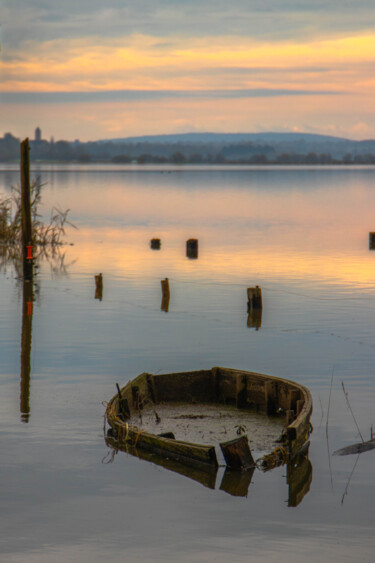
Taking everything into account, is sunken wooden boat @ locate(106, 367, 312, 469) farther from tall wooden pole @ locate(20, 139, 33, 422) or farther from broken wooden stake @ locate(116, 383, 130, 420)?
tall wooden pole @ locate(20, 139, 33, 422)

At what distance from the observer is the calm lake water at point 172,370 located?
11461 millimetres

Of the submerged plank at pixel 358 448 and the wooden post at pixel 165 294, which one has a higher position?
the wooden post at pixel 165 294

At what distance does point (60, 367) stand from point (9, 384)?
1.93 m

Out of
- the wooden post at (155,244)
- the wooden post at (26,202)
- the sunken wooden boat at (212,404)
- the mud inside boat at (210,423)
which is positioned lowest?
the mud inside boat at (210,423)

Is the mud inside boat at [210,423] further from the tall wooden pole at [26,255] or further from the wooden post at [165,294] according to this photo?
the wooden post at [165,294]

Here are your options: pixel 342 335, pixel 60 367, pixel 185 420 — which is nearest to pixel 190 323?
pixel 342 335

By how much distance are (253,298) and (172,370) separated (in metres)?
7.37

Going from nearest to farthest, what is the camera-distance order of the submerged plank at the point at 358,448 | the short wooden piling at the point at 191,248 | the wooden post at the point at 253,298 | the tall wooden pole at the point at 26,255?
the submerged plank at the point at 358,448 < the tall wooden pole at the point at 26,255 < the wooden post at the point at 253,298 < the short wooden piling at the point at 191,248

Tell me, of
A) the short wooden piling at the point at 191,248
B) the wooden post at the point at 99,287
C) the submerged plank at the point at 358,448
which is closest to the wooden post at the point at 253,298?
the wooden post at the point at 99,287

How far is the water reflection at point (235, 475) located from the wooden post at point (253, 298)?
13824 millimetres

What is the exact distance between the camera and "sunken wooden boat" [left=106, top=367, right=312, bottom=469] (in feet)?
43.5

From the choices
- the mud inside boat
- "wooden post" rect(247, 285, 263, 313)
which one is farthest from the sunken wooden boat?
"wooden post" rect(247, 285, 263, 313)

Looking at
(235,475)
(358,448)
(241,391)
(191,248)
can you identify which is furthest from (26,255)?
(235,475)

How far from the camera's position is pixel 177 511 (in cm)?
1228
